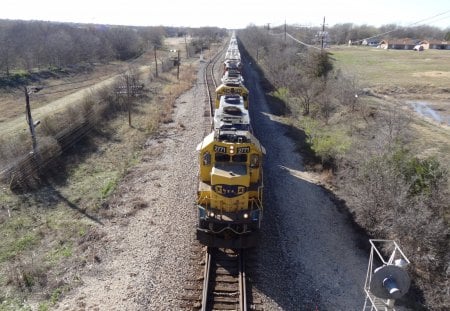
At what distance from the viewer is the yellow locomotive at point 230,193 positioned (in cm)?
1261

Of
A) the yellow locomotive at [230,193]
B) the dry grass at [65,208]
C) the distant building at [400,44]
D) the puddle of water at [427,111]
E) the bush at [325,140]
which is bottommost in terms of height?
the dry grass at [65,208]

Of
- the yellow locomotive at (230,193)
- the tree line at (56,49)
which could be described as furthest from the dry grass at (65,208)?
the tree line at (56,49)

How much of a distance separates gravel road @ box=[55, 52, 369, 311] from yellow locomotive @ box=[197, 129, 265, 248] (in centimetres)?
130

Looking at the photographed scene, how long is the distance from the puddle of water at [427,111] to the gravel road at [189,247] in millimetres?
24779

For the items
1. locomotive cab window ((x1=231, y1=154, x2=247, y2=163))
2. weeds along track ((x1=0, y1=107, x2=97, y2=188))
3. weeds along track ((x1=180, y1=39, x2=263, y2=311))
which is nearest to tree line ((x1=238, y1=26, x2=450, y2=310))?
Answer: weeds along track ((x1=180, y1=39, x2=263, y2=311))

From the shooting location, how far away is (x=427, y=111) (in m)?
42.2

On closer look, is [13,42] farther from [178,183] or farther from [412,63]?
[412,63]

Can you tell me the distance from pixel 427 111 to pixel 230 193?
3781cm

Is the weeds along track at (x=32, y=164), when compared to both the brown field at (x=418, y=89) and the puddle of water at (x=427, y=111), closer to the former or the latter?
the brown field at (x=418, y=89)

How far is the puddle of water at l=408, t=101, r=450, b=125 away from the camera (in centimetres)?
3858

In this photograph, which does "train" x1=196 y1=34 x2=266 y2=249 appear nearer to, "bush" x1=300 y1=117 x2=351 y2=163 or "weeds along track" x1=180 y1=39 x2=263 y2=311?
"weeds along track" x1=180 y1=39 x2=263 y2=311

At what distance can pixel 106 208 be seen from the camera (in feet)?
56.8

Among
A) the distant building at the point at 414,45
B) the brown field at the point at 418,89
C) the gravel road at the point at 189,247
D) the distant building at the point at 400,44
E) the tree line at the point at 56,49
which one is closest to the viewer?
the gravel road at the point at 189,247

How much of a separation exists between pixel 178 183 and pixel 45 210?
6360 millimetres
